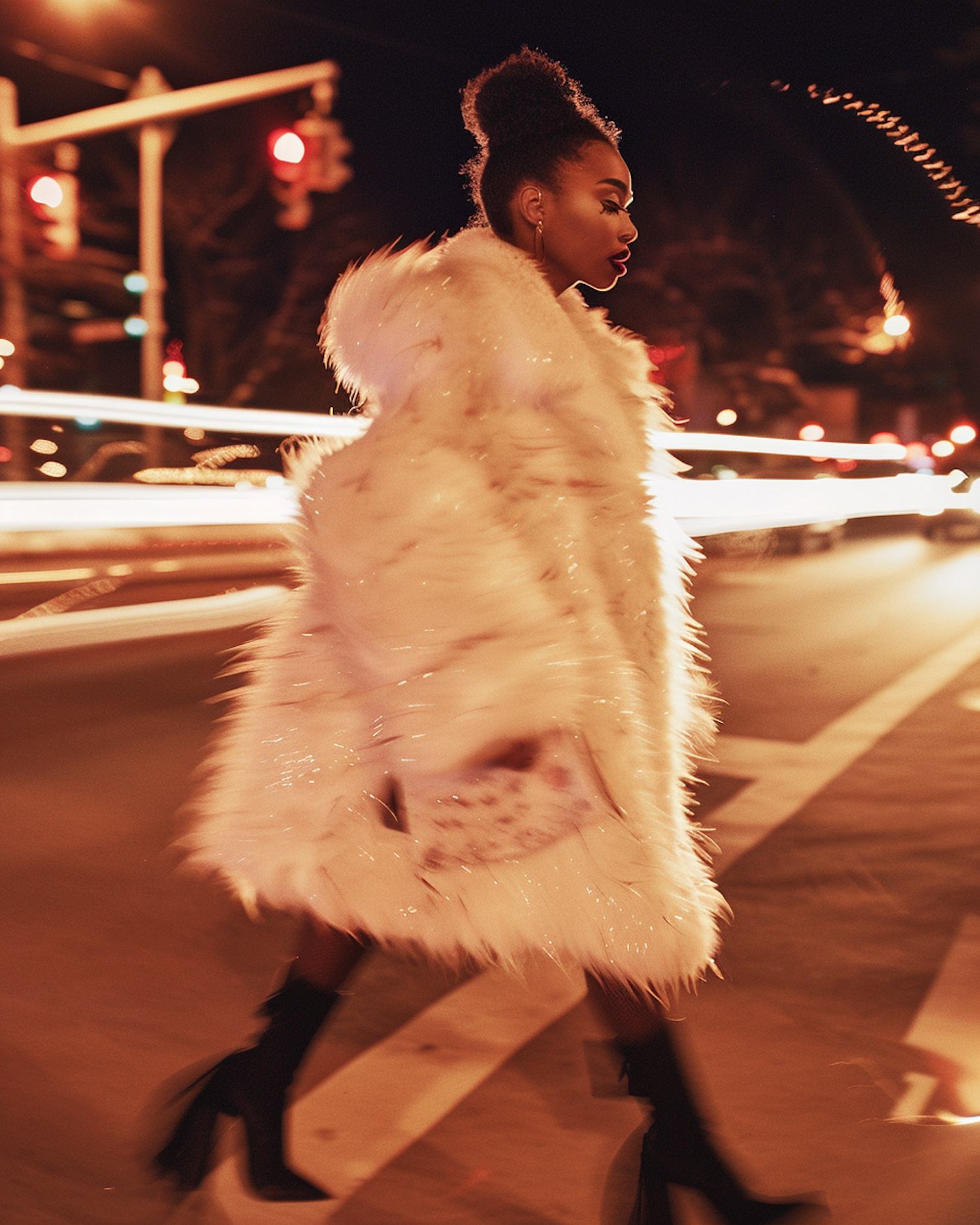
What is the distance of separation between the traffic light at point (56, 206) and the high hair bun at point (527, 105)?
579 inches

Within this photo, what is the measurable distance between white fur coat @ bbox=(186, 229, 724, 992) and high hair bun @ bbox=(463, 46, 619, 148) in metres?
0.20

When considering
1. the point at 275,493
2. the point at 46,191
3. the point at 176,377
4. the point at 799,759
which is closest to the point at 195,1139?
the point at 275,493

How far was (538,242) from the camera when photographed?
6.47 feet

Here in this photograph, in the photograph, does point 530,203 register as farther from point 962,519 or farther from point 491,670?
point 962,519

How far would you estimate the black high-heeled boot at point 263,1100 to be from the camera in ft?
6.57

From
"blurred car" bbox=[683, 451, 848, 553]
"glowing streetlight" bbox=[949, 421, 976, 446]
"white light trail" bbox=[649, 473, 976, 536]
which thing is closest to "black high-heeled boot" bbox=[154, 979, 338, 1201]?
"white light trail" bbox=[649, 473, 976, 536]

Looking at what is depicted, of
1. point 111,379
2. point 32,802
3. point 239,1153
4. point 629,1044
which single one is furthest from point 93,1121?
point 111,379

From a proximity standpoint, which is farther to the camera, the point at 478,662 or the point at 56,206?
the point at 56,206

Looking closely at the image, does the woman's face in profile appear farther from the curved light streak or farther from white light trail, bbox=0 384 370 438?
white light trail, bbox=0 384 370 438

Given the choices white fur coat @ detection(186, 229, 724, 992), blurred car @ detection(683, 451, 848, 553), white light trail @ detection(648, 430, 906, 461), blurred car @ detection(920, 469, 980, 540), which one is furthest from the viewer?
blurred car @ detection(920, 469, 980, 540)

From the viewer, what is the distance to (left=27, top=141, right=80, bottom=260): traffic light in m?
15.1

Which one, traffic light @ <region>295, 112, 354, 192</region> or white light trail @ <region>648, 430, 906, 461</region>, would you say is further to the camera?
white light trail @ <region>648, 430, 906, 461</region>

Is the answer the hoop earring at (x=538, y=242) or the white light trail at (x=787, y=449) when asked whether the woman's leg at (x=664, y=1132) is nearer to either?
the hoop earring at (x=538, y=242)

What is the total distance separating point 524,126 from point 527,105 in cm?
4
